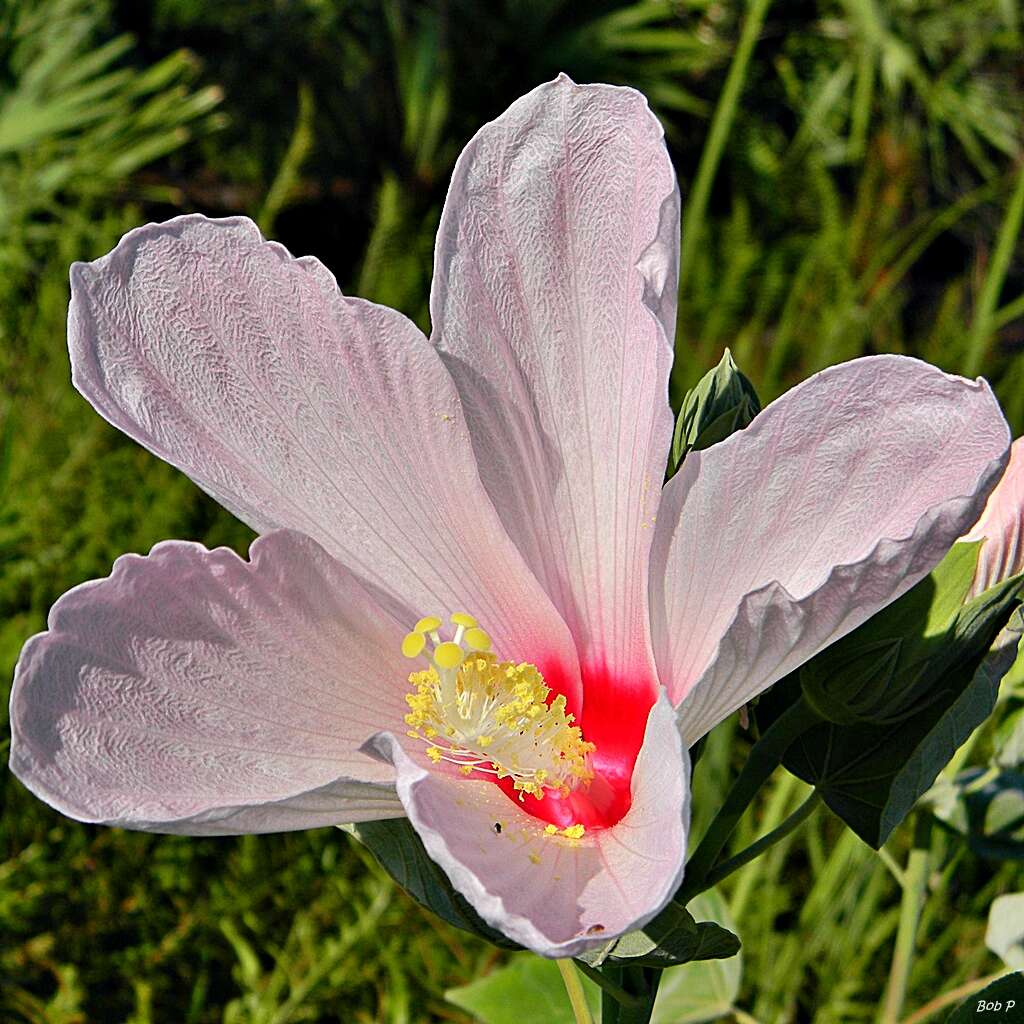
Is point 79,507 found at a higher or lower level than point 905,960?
lower

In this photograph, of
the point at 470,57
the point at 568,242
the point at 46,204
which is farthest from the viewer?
the point at 470,57

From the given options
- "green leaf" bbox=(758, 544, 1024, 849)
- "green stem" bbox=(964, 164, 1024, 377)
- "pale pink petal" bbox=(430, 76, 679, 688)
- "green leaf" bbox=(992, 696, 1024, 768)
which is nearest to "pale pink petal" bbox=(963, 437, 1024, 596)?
"green leaf" bbox=(758, 544, 1024, 849)

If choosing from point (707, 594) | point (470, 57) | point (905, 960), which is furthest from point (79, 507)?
point (470, 57)

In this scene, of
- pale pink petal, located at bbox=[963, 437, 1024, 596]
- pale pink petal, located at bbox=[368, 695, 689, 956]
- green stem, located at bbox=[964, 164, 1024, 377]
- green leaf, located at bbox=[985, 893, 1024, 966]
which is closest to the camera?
pale pink petal, located at bbox=[368, 695, 689, 956]

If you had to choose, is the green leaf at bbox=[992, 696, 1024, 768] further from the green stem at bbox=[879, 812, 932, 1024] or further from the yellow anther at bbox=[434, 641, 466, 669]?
the yellow anther at bbox=[434, 641, 466, 669]

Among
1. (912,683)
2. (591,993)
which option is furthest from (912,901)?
(912,683)

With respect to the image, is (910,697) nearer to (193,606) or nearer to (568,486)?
(568,486)

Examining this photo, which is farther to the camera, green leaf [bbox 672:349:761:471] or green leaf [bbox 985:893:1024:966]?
green leaf [bbox 985:893:1024:966]
